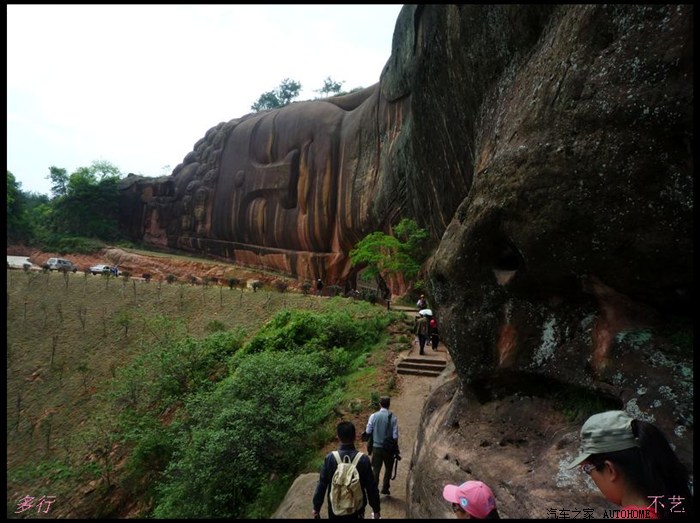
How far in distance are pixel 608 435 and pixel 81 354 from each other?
57.7ft

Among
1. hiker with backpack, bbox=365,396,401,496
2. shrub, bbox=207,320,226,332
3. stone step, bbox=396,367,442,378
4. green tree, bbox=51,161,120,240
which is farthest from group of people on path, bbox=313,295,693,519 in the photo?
green tree, bbox=51,161,120,240

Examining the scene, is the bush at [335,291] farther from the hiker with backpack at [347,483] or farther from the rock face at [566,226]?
the hiker with backpack at [347,483]

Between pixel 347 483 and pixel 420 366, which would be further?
pixel 420 366

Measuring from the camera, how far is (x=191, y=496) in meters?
6.52

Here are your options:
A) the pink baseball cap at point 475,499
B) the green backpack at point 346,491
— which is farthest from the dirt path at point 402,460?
the pink baseball cap at point 475,499

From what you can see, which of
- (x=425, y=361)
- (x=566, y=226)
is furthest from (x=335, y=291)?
(x=566, y=226)

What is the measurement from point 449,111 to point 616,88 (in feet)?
13.0

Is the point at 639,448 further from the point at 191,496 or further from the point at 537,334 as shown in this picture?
the point at 191,496

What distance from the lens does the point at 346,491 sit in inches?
114

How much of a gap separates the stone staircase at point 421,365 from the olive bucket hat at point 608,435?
26.5 ft

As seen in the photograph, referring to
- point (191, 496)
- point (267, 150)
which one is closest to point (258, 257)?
point (267, 150)

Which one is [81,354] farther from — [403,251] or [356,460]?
[356,460]

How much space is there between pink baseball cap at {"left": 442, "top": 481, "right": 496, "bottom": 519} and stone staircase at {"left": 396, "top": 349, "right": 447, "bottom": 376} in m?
8.00

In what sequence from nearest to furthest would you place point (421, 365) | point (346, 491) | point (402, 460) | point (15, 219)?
point (346, 491)
point (402, 460)
point (421, 365)
point (15, 219)
